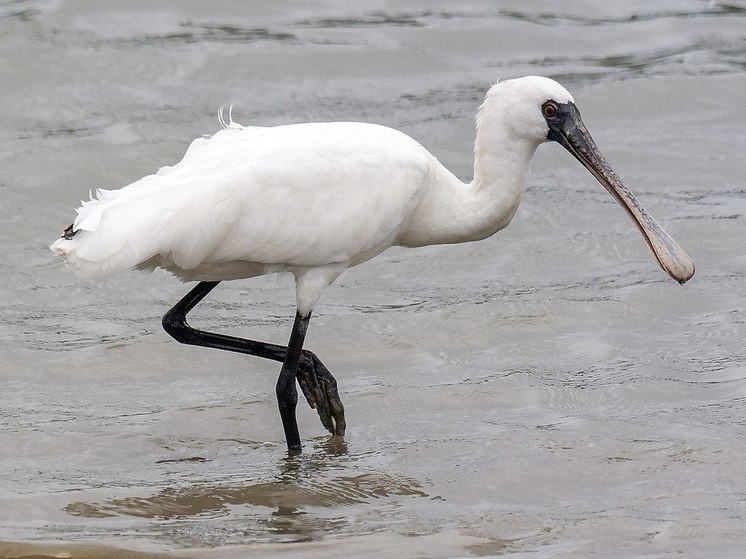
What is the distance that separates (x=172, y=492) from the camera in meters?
8.41

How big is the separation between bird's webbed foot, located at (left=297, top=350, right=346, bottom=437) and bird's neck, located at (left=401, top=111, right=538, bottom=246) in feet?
3.66

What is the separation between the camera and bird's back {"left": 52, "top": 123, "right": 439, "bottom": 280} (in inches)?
348

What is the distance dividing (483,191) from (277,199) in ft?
4.28

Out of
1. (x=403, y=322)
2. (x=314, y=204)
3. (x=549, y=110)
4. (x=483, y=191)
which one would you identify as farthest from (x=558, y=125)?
(x=403, y=322)

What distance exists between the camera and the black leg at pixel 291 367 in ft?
30.8

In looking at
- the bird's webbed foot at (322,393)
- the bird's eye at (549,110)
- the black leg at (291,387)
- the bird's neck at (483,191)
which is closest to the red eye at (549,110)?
the bird's eye at (549,110)

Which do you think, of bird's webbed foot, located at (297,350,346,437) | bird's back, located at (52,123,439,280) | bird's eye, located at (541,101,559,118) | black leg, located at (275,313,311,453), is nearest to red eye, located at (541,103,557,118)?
bird's eye, located at (541,101,559,118)

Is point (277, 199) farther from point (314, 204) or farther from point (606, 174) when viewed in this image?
point (606, 174)

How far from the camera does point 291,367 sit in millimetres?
9539

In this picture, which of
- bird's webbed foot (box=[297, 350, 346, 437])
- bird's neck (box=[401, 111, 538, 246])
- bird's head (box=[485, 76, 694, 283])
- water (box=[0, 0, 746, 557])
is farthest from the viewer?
bird's webbed foot (box=[297, 350, 346, 437])

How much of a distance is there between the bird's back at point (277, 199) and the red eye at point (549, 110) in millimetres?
778

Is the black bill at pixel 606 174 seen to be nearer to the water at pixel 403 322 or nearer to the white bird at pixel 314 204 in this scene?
the white bird at pixel 314 204

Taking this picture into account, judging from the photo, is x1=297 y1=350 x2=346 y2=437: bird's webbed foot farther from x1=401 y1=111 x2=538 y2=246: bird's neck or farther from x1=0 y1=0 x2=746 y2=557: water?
x1=401 y1=111 x2=538 y2=246: bird's neck

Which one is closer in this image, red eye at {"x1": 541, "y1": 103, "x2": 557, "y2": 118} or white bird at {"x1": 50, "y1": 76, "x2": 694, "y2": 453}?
white bird at {"x1": 50, "y1": 76, "x2": 694, "y2": 453}
